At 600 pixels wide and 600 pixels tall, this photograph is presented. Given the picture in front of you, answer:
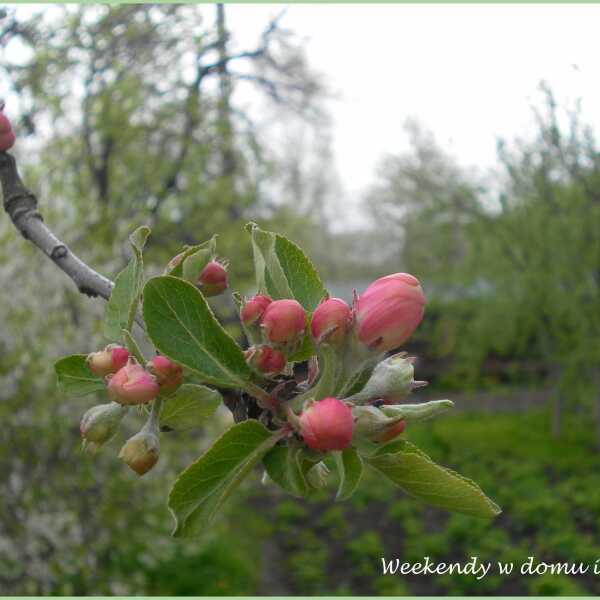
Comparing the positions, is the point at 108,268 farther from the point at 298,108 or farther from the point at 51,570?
the point at 298,108

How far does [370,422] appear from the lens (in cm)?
84

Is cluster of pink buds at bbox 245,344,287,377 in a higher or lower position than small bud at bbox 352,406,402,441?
higher

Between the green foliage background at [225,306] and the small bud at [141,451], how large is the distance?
186 centimetres

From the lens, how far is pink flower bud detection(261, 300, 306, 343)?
2.88ft

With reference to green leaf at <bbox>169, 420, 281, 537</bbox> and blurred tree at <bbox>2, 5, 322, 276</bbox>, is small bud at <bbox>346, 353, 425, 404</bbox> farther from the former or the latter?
blurred tree at <bbox>2, 5, 322, 276</bbox>

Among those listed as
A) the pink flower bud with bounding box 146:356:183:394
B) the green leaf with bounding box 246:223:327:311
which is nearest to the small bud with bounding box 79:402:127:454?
the pink flower bud with bounding box 146:356:183:394

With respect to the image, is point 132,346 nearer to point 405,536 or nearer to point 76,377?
point 76,377

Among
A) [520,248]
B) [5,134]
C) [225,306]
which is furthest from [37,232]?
[520,248]

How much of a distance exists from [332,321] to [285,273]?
15 cm

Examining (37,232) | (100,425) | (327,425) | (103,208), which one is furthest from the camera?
(103,208)

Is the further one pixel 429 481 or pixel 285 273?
pixel 285 273

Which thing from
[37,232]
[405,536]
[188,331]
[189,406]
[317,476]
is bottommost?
[405,536]

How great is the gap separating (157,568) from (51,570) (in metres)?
1.55

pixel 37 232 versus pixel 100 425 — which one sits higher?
pixel 37 232
